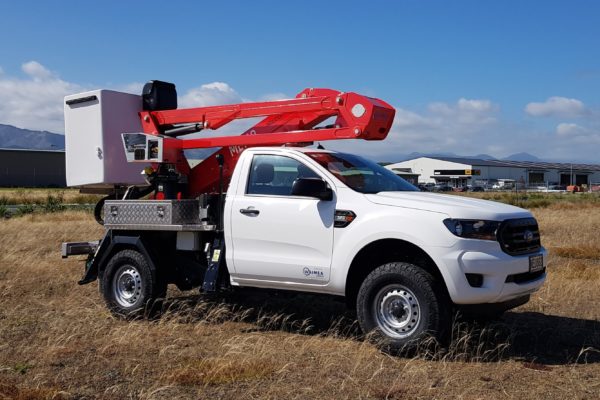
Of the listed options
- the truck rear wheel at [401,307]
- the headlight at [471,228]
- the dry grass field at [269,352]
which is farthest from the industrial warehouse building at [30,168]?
the headlight at [471,228]

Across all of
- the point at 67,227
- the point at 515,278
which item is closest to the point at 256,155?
the point at 515,278

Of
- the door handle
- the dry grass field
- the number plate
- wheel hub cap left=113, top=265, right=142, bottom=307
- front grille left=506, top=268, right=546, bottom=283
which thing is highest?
the door handle

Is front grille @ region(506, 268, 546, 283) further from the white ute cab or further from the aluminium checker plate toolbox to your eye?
the aluminium checker plate toolbox

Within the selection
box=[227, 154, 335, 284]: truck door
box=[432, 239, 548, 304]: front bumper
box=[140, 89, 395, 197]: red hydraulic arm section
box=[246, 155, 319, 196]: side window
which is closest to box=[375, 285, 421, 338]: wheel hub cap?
box=[432, 239, 548, 304]: front bumper

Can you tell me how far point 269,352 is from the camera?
6605 mm

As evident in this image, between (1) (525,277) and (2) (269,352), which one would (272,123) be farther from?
(1) (525,277)

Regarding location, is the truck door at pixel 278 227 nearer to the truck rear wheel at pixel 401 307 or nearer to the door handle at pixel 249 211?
the door handle at pixel 249 211

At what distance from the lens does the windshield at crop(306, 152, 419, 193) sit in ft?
23.9

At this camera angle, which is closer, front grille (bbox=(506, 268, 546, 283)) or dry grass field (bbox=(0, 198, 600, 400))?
dry grass field (bbox=(0, 198, 600, 400))

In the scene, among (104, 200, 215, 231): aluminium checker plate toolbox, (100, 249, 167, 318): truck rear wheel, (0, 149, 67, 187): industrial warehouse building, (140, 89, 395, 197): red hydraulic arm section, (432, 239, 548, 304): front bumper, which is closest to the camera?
(432, 239, 548, 304): front bumper

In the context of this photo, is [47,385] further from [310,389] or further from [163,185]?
[163,185]

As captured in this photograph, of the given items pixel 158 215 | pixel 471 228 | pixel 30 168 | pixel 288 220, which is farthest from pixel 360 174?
pixel 30 168

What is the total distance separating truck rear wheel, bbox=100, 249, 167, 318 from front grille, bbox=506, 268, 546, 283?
414cm

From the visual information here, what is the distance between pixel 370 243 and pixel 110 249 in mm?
3679
